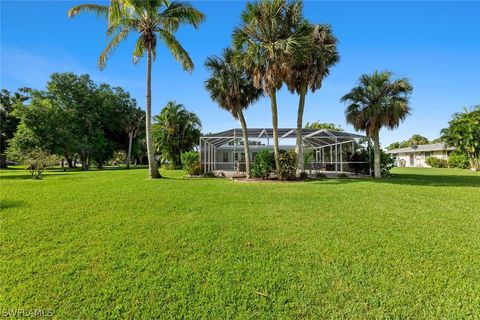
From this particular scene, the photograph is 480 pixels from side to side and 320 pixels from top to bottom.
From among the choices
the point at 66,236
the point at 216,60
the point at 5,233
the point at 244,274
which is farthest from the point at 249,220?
the point at 216,60

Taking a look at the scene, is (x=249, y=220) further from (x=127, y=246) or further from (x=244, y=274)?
(x=127, y=246)

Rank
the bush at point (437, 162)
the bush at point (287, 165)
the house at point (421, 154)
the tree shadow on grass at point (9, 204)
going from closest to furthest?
the tree shadow on grass at point (9, 204) → the bush at point (287, 165) → the bush at point (437, 162) → the house at point (421, 154)

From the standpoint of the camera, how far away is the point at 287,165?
524 inches

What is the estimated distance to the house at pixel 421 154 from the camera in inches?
1422

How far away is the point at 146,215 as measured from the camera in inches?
241

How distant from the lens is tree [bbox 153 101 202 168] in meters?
27.0

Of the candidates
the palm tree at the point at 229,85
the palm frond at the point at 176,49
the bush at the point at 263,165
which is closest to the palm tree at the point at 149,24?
the palm frond at the point at 176,49

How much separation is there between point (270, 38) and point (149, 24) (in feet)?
22.7

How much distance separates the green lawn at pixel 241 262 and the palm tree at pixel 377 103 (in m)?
8.25

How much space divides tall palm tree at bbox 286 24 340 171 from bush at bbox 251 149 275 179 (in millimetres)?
1621

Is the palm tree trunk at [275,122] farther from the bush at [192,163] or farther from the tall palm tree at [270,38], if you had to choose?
the bush at [192,163]

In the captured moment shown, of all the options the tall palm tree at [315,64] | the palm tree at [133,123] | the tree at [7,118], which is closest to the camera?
the tall palm tree at [315,64]

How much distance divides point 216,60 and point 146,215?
10848 mm

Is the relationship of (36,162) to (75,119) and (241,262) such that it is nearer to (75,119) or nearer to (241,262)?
(75,119)
